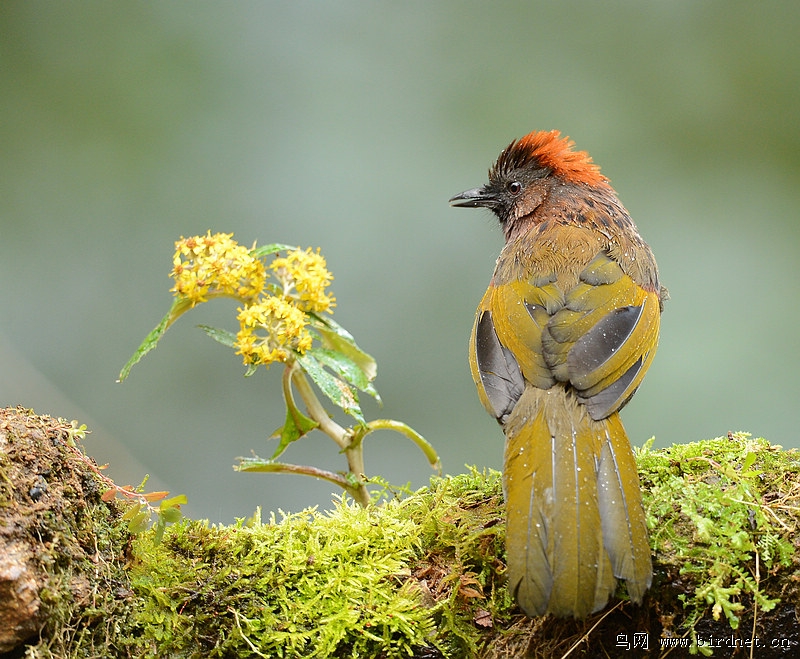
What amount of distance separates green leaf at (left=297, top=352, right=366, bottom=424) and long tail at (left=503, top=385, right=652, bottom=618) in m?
0.56

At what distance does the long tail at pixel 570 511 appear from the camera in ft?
5.86

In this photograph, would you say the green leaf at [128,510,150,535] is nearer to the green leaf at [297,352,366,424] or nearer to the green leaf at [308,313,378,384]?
the green leaf at [297,352,366,424]

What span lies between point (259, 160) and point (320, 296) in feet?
11.1

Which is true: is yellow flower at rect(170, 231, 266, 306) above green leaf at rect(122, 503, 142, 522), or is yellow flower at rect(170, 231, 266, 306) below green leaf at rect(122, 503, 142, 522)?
above

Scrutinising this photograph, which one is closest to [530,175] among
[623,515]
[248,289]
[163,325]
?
[248,289]

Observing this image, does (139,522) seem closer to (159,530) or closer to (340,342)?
(159,530)

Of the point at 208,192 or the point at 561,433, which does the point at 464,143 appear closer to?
the point at 208,192

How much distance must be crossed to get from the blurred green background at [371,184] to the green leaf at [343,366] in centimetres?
278

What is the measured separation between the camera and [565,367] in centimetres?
235

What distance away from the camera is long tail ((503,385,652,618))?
179cm

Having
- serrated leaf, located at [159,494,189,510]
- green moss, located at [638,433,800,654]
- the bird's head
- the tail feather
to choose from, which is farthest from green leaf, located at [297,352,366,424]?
the bird's head

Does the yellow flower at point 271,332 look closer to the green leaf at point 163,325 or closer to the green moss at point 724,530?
the green leaf at point 163,325

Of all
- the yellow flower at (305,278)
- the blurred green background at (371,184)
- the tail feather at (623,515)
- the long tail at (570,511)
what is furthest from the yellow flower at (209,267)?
the blurred green background at (371,184)

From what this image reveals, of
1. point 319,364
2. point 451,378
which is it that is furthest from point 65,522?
point 451,378
